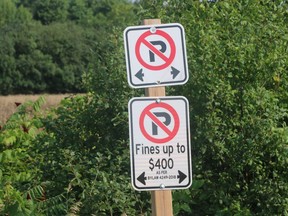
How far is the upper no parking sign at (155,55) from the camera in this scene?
5.88m

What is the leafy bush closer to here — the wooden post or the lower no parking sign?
the wooden post

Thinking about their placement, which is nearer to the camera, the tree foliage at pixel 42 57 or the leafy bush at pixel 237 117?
the leafy bush at pixel 237 117

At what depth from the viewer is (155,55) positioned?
19.4ft

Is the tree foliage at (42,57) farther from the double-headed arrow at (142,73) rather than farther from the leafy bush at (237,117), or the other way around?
the double-headed arrow at (142,73)

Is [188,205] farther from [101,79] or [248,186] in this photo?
[101,79]

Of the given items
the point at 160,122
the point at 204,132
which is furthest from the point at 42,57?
the point at 160,122

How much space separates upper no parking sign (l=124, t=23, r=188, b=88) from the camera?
5883 millimetres

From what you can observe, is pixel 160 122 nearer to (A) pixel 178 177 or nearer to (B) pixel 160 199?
(A) pixel 178 177

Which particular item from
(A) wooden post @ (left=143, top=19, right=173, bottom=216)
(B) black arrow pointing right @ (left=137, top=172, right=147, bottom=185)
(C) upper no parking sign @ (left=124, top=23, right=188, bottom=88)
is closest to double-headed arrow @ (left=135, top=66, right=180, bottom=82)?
(C) upper no parking sign @ (left=124, top=23, right=188, bottom=88)

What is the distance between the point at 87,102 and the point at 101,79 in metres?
0.52

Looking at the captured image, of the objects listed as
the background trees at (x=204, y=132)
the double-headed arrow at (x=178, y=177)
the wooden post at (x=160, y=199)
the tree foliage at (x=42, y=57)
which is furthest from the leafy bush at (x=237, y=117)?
the tree foliage at (x=42, y=57)

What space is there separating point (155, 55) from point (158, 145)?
648 millimetres

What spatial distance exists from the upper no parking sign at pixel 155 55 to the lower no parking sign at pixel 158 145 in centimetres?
16

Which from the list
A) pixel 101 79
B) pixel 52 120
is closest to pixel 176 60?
pixel 101 79
